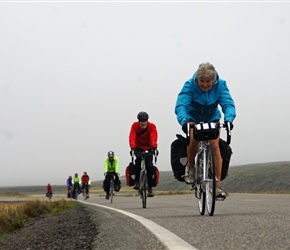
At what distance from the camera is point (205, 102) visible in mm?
6805

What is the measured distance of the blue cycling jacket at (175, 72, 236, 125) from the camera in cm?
667

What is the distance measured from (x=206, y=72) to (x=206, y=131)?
77cm

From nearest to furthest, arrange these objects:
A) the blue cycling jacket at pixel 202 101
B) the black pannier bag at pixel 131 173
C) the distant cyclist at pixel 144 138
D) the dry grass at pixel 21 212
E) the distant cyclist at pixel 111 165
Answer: the blue cycling jacket at pixel 202 101 < the distant cyclist at pixel 144 138 < the black pannier bag at pixel 131 173 < the dry grass at pixel 21 212 < the distant cyclist at pixel 111 165

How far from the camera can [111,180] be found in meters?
17.5

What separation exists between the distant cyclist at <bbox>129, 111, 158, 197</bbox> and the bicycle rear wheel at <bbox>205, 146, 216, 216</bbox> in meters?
4.21

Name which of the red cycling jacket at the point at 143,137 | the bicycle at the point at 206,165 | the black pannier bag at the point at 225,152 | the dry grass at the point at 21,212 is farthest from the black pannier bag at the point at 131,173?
the black pannier bag at the point at 225,152

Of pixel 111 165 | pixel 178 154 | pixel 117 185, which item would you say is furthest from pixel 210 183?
pixel 117 185

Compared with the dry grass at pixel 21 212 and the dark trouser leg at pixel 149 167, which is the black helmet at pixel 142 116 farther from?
the dry grass at pixel 21 212

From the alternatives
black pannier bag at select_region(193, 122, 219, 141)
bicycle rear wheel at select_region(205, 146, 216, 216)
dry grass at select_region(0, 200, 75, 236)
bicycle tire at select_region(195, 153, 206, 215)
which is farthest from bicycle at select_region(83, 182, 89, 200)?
black pannier bag at select_region(193, 122, 219, 141)

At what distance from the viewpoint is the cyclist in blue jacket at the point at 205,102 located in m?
6.51

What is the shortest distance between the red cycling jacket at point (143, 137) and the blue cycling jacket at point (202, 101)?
397 cm

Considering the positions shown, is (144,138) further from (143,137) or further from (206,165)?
(206,165)

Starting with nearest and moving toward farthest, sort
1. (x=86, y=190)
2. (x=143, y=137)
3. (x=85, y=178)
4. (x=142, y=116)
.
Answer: (x=142, y=116) < (x=143, y=137) < (x=86, y=190) < (x=85, y=178)

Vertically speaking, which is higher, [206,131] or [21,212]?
[206,131]
